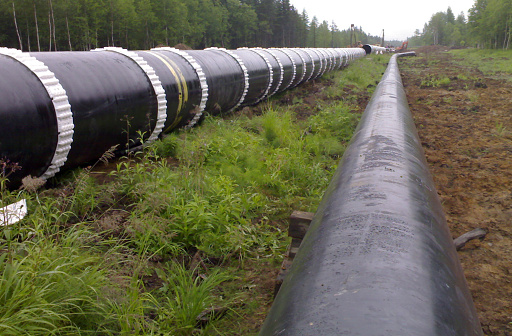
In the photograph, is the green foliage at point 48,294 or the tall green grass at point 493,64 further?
Answer: the tall green grass at point 493,64

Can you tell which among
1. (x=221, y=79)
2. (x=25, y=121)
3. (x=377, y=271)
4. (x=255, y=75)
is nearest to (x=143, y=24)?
(x=255, y=75)

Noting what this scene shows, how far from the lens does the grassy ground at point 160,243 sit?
1855mm

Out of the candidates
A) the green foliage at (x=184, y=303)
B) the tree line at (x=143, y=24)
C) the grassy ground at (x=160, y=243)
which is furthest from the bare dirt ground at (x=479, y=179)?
the tree line at (x=143, y=24)

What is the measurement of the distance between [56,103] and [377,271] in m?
2.79

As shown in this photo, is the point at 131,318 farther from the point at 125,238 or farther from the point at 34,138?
the point at 34,138

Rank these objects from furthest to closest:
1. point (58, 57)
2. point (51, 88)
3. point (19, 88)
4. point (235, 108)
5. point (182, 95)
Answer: point (235, 108) < point (182, 95) < point (58, 57) < point (51, 88) < point (19, 88)

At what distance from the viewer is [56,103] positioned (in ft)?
9.98

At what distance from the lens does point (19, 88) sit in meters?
2.85

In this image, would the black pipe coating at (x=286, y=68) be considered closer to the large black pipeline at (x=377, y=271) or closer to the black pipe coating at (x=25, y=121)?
the black pipe coating at (x=25, y=121)

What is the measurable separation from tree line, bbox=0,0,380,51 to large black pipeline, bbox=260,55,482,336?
29.7 m

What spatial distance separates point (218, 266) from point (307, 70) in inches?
379

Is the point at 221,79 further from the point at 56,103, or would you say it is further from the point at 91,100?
the point at 56,103

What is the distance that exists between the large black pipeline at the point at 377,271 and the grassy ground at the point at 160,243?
0.90m

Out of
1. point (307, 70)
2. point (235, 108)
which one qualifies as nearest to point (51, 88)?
point (235, 108)
